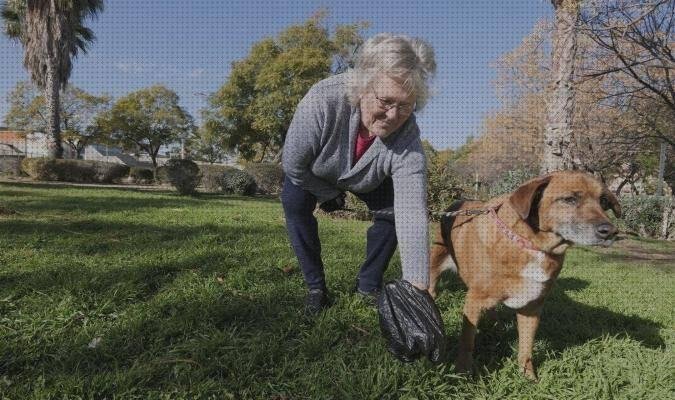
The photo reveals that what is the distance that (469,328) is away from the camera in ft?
8.43

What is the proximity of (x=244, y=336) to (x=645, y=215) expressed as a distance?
564 inches

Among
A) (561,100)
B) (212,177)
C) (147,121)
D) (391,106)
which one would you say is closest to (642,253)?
(561,100)

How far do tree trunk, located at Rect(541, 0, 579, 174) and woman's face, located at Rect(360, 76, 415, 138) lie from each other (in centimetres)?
653

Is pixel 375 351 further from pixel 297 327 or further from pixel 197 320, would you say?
pixel 197 320

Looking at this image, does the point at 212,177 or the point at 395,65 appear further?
the point at 212,177

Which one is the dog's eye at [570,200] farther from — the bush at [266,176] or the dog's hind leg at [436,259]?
the bush at [266,176]

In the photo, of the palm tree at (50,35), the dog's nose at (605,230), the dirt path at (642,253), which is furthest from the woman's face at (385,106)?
the palm tree at (50,35)

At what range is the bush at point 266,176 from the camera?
20484 millimetres

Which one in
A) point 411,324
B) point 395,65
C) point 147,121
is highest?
point 147,121

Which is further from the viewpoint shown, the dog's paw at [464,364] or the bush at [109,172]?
the bush at [109,172]

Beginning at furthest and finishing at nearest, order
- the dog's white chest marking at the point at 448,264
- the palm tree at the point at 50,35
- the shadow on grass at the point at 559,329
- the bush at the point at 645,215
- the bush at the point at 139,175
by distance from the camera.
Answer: the bush at the point at 139,175, the palm tree at the point at 50,35, the bush at the point at 645,215, the dog's white chest marking at the point at 448,264, the shadow on grass at the point at 559,329

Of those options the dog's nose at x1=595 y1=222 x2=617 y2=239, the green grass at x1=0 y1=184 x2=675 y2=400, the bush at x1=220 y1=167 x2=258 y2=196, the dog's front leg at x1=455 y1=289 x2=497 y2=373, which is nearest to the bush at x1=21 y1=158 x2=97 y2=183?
the bush at x1=220 y1=167 x2=258 y2=196

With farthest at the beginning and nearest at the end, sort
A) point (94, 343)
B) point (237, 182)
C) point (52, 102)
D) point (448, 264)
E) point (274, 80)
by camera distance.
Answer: point (274, 80), point (52, 102), point (237, 182), point (448, 264), point (94, 343)

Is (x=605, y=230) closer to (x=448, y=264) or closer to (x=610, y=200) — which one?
(x=610, y=200)
